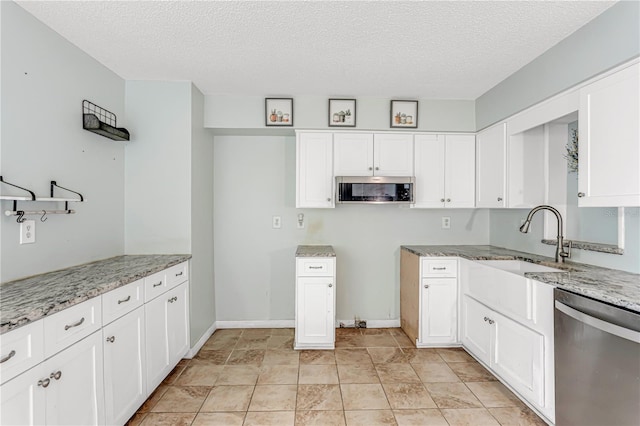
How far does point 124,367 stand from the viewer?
5.51ft

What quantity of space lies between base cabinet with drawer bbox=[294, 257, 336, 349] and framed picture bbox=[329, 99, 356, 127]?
1.32 m

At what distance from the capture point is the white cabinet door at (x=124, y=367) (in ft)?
5.11

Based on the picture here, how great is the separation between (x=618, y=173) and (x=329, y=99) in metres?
2.20

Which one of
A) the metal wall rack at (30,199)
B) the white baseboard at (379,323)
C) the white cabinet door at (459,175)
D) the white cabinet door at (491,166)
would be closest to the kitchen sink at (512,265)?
the white cabinet door at (491,166)

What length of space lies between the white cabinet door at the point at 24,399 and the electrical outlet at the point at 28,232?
2.81 ft

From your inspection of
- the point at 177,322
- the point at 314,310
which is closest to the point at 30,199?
the point at 177,322

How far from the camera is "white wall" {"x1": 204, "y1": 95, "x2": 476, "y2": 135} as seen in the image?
2.90 meters

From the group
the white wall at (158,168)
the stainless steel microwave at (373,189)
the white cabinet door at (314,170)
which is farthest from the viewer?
the white cabinet door at (314,170)

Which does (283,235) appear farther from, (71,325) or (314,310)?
(71,325)

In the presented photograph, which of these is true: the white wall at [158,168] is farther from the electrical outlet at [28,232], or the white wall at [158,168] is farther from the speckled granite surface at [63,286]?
the electrical outlet at [28,232]

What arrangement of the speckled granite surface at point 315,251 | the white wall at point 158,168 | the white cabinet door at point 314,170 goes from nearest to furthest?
the white wall at point 158,168 < the speckled granite surface at point 315,251 < the white cabinet door at point 314,170

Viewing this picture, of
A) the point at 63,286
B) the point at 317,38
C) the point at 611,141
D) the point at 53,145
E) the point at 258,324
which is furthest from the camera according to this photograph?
the point at 258,324

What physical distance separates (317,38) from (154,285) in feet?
6.39

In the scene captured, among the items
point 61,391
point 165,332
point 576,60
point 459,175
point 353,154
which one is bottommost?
point 165,332
